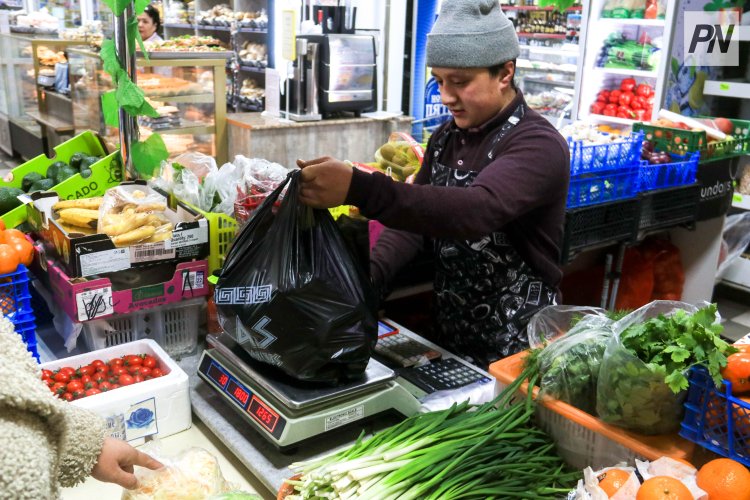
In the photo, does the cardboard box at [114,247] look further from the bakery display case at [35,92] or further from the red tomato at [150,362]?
the bakery display case at [35,92]

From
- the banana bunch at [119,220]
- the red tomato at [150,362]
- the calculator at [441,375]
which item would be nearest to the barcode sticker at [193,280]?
the banana bunch at [119,220]

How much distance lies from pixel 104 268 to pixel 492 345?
112 centimetres

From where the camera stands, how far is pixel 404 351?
1797 millimetres

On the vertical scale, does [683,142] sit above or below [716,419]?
above

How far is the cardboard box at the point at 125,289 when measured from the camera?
1.68 meters

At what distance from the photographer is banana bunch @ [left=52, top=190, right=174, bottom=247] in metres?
1.79

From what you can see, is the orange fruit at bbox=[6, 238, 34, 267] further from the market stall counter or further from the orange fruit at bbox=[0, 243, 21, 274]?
the market stall counter

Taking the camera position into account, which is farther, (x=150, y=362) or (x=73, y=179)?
(x=73, y=179)

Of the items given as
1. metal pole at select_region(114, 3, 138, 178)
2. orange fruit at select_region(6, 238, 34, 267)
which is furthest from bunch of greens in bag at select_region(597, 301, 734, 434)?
metal pole at select_region(114, 3, 138, 178)

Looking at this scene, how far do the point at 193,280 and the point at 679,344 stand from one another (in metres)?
1.29

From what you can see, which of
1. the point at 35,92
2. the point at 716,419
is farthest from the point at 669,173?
the point at 35,92

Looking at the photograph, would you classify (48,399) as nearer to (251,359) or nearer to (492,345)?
(251,359)

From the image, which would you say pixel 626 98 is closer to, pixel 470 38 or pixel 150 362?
pixel 470 38

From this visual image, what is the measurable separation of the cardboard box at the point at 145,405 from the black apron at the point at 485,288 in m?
0.83
